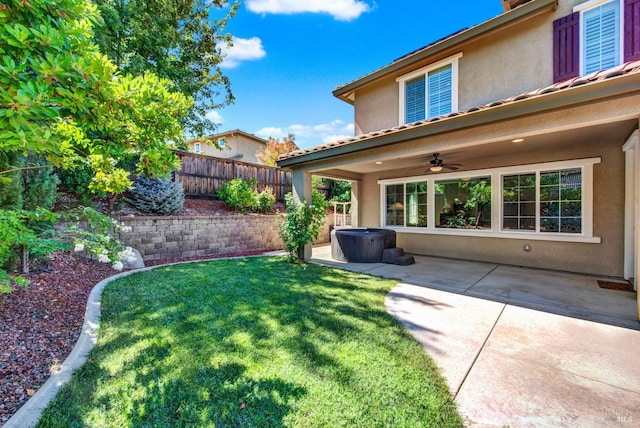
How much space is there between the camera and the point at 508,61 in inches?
266

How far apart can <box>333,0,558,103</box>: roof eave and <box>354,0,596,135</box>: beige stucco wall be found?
226 millimetres

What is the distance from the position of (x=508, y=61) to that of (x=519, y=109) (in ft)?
12.3

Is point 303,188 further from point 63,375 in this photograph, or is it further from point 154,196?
point 63,375

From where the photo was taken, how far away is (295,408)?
7.15 ft

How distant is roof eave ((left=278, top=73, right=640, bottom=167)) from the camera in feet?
11.3

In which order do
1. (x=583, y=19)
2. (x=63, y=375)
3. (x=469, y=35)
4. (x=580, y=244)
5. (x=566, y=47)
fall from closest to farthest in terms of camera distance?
1. (x=63, y=375)
2. (x=583, y=19)
3. (x=566, y=47)
4. (x=580, y=244)
5. (x=469, y=35)

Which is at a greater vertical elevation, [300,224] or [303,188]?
[303,188]

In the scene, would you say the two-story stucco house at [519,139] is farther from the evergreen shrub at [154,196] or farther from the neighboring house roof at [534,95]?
the evergreen shrub at [154,196]

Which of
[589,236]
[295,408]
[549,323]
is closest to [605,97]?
[549,323]

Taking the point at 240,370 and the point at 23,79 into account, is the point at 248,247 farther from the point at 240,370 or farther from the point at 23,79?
the point at 23,79

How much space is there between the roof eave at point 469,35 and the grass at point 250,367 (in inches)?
272

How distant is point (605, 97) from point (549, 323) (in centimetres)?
316

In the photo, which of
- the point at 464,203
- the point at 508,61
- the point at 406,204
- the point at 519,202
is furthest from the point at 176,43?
the point at 519,202

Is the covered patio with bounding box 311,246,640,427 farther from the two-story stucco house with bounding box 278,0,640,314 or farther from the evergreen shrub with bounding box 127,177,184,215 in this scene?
the evergreen shrub with bounding box 127,177,184,215
